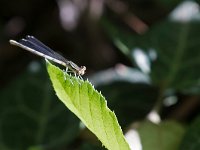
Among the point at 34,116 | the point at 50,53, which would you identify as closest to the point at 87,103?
the point at 50,53

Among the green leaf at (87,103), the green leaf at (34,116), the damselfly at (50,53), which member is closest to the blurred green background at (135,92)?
the green leaf at (34,116)

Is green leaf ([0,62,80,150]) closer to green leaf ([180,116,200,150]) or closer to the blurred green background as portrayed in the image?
the blurred green background

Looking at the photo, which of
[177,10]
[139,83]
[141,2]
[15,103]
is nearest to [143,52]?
[139,83]

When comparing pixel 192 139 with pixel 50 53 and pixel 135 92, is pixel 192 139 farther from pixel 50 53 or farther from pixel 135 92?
pixel 135 92

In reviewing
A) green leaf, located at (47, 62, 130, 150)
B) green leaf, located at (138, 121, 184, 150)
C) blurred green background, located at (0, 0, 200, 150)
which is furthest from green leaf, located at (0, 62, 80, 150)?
green leaf, located at (47, 62, 130, 150)

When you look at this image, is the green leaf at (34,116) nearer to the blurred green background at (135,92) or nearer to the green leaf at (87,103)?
the blurred green background at (135,92)

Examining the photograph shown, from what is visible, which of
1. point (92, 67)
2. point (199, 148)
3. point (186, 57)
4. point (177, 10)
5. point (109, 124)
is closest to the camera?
point (109, 124)

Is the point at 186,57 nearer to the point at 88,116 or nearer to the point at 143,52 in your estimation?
the point at 143,52
